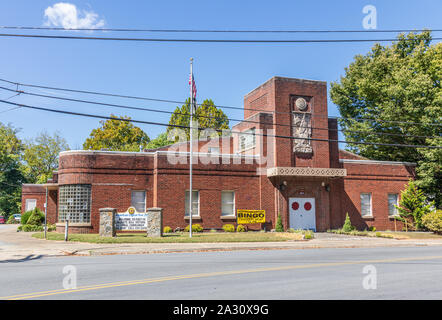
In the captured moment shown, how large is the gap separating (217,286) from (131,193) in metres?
18.9

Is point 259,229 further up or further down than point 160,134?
further down

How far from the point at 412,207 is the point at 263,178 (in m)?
12.5

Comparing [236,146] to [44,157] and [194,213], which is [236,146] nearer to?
[194,213]

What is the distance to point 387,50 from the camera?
40594 millimetres

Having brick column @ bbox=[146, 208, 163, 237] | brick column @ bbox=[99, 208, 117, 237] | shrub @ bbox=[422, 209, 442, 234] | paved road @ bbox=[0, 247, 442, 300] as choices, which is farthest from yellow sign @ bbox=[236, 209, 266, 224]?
paved road @ bbox=[0, 247, 442, 300]

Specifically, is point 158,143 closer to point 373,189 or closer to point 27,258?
point 373,189

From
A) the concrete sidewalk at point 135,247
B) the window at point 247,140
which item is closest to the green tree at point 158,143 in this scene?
the window at point 247,140

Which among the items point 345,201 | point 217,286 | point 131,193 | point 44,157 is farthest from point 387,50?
point 44,157

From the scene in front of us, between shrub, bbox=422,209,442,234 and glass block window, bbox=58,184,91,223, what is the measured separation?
24.0 m

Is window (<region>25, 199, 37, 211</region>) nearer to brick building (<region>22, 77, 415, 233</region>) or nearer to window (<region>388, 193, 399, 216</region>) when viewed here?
brick building (<region>22, 77, 415, 233</region>)

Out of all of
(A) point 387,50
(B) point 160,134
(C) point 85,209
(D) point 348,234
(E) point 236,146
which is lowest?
(D) point 348,234

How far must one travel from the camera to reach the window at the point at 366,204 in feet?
102

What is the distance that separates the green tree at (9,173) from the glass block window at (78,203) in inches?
1678

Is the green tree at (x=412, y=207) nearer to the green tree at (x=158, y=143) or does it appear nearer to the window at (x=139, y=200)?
the window at (x=139, y=200)
